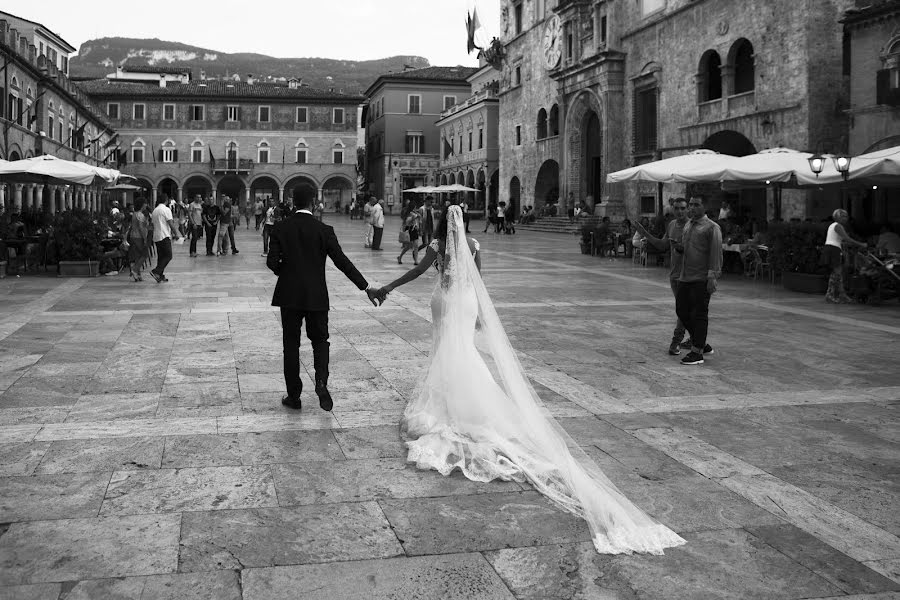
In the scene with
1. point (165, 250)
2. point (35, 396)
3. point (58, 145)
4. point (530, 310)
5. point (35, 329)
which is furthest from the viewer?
point (58, 145)

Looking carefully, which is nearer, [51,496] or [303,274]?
[51,496]

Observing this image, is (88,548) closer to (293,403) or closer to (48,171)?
(293,403)

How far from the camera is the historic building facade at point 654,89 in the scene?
78.3 ft

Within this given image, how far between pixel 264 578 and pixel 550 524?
1.43 meters

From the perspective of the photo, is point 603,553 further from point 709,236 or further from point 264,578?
point 709,236

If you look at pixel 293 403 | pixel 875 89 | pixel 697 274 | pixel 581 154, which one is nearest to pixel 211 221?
pixel 697 274

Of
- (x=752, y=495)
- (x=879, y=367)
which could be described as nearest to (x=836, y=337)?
(x=879, y=367)

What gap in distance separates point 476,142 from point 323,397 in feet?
178

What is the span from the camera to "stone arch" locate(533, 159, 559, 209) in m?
45.9

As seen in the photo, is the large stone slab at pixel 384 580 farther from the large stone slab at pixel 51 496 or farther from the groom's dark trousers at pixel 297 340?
the groom's dark trousers at pixel 297 340

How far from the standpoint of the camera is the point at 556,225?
1565 inches

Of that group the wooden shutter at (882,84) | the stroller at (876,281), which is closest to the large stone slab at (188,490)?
the stroller at (876,281)

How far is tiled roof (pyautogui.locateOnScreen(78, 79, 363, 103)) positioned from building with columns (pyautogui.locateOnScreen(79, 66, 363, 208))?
9 cm

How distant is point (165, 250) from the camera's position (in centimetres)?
1591
